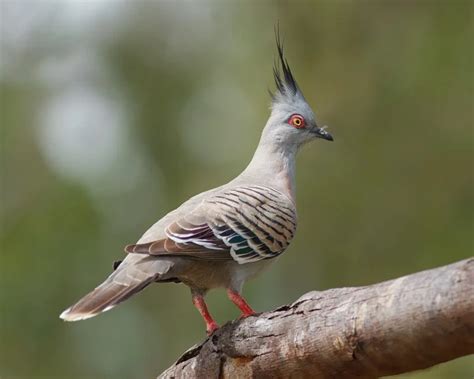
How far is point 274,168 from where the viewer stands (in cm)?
684

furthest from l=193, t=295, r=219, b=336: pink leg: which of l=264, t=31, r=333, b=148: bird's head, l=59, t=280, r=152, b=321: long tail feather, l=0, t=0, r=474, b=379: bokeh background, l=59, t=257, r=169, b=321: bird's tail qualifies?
l=0, t=0, r=474, b=379: bokeh background

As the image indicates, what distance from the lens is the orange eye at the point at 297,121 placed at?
720 centimetres

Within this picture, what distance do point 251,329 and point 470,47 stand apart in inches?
307

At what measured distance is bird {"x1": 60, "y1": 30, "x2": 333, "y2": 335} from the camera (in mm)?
5172

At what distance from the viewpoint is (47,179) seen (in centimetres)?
1253

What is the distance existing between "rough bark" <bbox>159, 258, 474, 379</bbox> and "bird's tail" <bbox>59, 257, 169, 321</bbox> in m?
0.61

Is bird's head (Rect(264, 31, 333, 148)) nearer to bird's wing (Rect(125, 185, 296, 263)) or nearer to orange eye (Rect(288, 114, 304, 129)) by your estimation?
orange eye (Rect(288, 114, 304, 129))

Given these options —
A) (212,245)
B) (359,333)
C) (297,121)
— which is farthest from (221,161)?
(359,333)

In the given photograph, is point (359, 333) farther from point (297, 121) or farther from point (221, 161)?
point (221, 161)

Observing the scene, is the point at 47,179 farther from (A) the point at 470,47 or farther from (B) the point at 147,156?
(A) the point at 470,47

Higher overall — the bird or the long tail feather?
the bird

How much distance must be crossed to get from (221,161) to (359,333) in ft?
29.2

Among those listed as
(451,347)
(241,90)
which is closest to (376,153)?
(241,90)

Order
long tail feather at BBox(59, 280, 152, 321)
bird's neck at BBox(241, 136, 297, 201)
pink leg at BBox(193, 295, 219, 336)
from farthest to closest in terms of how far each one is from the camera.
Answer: bird's neck at BBox(241, 136, 297, 201)
pink leg at BBox(193, 295, 219, 336)
long tail feather at BBox(59, 280, 152, 321)
